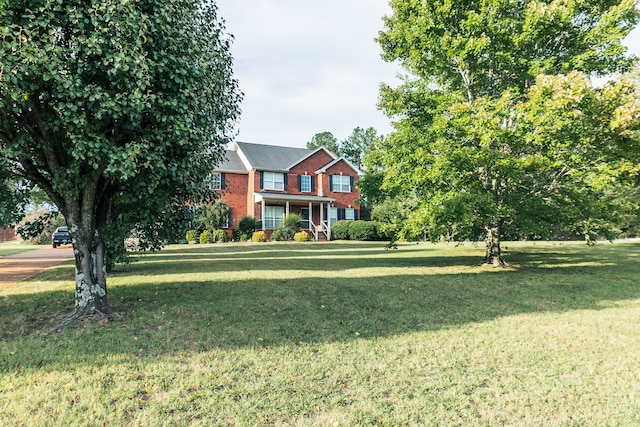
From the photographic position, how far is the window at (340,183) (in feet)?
110

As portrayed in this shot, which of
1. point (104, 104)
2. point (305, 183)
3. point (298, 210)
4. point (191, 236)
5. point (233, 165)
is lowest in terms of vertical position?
point (191, 236)

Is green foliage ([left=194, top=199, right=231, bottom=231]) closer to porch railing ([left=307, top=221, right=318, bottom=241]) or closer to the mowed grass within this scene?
porch railing ([left=307, top=221, right=318, bottom=241])

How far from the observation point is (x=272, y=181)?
31406mm

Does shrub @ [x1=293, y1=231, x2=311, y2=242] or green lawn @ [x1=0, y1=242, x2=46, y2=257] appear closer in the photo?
green lawn @ [x1=0, y1=242, x2=46, y2=257]

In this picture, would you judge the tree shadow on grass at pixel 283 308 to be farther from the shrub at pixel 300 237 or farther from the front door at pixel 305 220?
the front door at pixel 305 220

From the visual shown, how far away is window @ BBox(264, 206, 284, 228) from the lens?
30422 mm

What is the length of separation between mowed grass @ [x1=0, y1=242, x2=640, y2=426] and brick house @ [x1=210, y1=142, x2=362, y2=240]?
21.7 metres

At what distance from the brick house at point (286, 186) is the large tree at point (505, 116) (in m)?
17.9

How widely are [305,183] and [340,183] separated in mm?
3231

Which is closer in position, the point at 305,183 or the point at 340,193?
the point at 305,183

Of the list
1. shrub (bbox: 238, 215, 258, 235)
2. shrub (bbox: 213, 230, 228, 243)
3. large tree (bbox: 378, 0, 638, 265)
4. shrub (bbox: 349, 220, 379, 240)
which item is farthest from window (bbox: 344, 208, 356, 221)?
large tree (bbox: 378, 0, 638, 265)

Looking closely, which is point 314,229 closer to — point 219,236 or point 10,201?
point 219,236

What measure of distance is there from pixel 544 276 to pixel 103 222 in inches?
446

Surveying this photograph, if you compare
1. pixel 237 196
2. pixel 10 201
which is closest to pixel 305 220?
pixel 237 196
